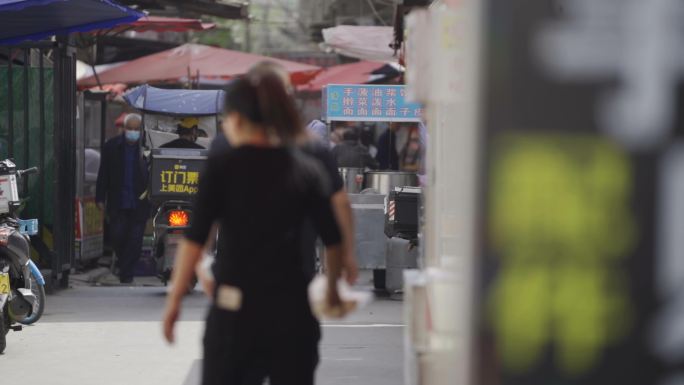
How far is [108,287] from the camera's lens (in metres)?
15.1

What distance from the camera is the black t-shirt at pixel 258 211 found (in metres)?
4.57

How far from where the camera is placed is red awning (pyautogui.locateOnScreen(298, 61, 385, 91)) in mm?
23406

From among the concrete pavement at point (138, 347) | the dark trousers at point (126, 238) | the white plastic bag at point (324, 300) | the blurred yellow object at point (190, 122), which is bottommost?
the concrete pavement at point (138, 347)

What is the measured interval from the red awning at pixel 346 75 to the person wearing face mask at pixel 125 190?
24.8 ft

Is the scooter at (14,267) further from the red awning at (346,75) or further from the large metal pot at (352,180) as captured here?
the red awning at (346,75)

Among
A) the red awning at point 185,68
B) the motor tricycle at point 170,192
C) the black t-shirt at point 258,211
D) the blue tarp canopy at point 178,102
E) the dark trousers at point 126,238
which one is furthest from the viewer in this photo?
the red awning at point 185,68

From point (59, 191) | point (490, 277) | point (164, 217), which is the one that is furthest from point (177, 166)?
point (490, 277)

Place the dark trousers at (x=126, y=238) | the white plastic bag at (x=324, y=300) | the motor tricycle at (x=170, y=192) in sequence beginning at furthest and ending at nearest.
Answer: the dark trousers at (x=126, y=238), the motor tricycle at (x=170, y=192), the white plastic bag at (x=324, y=300)

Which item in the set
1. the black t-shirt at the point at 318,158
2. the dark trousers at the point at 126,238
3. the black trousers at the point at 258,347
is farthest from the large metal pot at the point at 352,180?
the black trousers at the point at 258,347

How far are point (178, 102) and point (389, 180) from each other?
2.58 meters

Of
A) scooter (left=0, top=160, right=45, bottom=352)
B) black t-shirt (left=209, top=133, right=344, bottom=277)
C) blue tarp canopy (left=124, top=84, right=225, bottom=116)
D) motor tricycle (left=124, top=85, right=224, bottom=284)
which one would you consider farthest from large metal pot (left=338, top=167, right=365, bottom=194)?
black t-shirt (left=209, top=133, right=344, bottom=277)

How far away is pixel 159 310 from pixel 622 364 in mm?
9874

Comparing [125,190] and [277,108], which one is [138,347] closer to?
[277,108]

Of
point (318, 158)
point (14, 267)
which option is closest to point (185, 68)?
point (14, 267)
